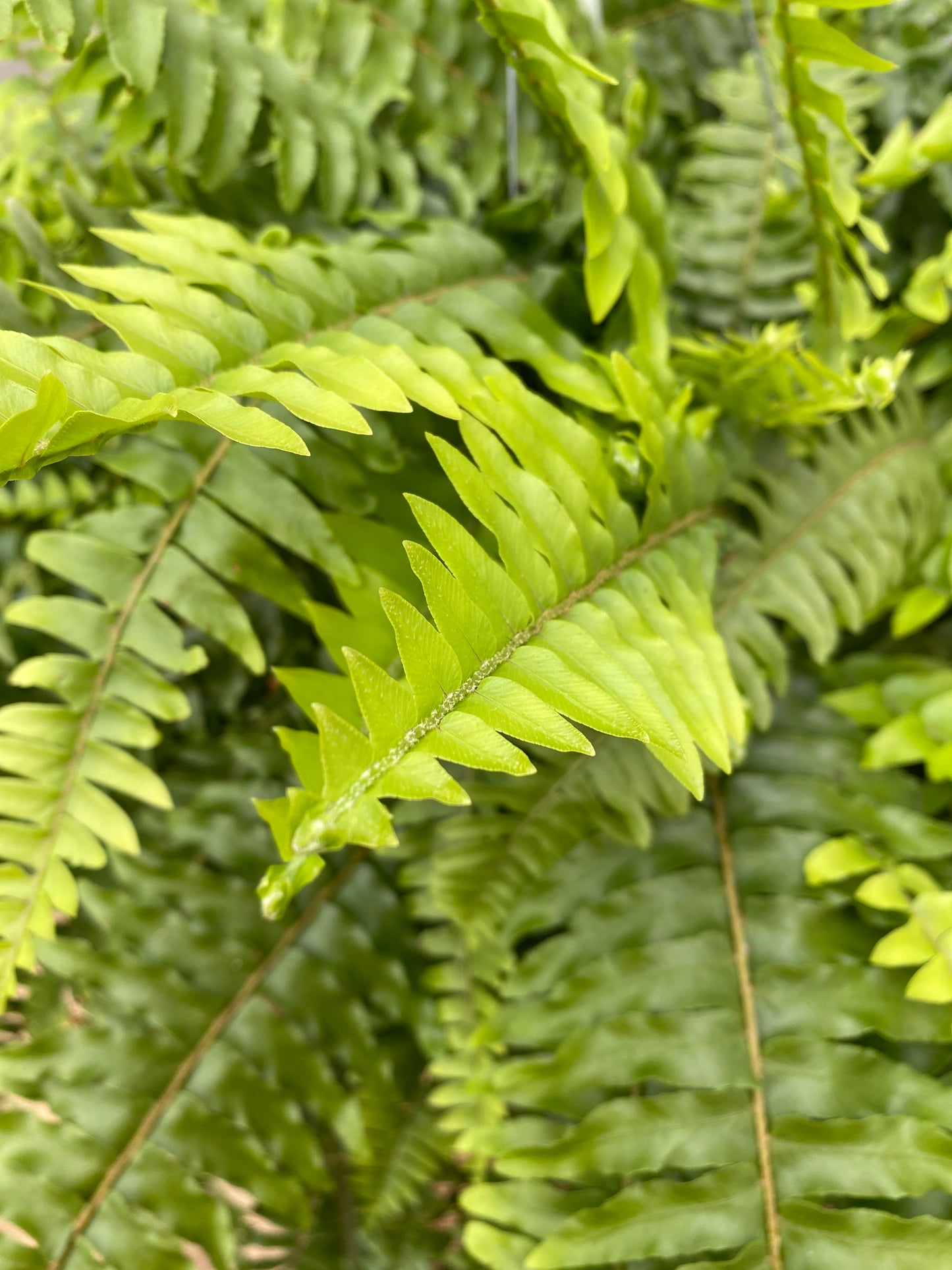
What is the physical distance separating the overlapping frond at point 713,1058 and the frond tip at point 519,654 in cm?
22

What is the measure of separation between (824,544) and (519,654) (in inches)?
16.4

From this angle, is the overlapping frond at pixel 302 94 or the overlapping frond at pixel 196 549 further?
the overlapping frond at pixel 302 94

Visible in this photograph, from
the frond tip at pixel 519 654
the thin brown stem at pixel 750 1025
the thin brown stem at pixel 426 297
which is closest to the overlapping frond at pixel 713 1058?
the thin brown stem at pixel 750 1025

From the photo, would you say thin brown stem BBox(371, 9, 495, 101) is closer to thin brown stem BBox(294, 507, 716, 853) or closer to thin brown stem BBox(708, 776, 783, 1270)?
thin brown stem BBox(294, 507, 716, 853)

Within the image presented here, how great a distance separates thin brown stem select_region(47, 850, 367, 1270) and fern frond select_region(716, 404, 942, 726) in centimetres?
38

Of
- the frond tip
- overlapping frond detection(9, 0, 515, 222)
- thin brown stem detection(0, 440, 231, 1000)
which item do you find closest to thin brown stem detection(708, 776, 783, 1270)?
the frond tip

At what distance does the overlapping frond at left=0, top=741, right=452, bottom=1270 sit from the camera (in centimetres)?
58

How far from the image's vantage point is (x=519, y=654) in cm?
41

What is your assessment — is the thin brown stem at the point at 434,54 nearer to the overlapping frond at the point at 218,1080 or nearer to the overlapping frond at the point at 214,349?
the overlapping frond at the point at 214,349

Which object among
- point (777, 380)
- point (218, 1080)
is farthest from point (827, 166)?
point (218, 1080)

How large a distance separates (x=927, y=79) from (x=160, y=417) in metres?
0.94

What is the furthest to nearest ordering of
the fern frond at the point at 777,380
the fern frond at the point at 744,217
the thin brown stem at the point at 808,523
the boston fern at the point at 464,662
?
the fern frond at the point at 744,217
the thin brown stem at the point at 808,523
the fern frond at the point at 777,380
the boston fern at the point at 464,662

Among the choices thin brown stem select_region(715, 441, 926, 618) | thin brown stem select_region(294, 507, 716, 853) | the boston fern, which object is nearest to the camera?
thin brown stem select_region(294, 507, 716, 853)

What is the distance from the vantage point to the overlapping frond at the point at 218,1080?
0.58 m
